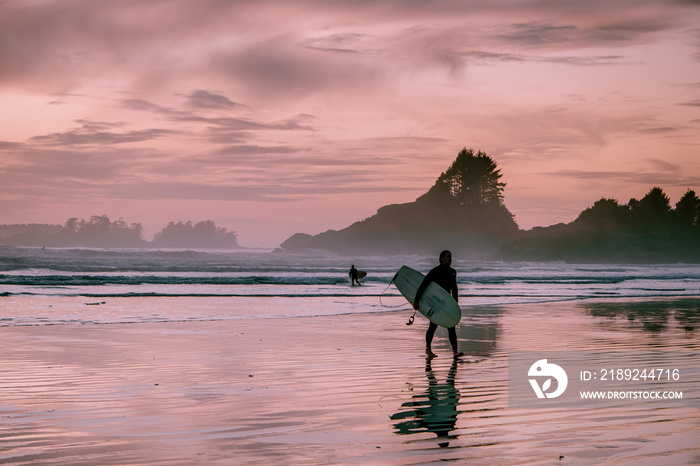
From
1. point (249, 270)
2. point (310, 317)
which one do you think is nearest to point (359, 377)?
point (310, 317)

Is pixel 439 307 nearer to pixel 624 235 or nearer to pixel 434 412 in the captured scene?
pixel 434 412

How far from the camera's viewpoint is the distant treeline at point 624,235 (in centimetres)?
12675

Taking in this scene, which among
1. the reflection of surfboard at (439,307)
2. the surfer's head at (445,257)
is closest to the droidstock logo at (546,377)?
the reflection of surfboard at (439,307)

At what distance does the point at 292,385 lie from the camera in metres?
9.41

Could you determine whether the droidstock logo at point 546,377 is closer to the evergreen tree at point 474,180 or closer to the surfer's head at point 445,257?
the surfer's head at point 445,257

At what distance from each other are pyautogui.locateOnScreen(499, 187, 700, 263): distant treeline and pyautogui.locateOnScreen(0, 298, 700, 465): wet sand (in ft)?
380

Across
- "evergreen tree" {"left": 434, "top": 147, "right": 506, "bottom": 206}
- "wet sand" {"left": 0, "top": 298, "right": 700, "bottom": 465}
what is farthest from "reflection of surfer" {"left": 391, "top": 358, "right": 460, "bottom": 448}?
"evergreen tree" {"left": 434, "top": 147, "right": 506, "bottom": 206}

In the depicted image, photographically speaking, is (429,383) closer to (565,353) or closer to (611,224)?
(565,353)

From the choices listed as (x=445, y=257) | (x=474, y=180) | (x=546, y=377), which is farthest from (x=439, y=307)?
(x=474, y=180)

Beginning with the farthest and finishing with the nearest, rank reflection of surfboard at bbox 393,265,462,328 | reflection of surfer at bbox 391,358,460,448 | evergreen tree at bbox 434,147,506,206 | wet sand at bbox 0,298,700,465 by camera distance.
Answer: evergreen tree at bbox 434,147,506,206
reflection of surfboard at bbox 393,265,462,328
reflection of surfer at bbox 391,358,460,448
wet sand at bbox 0,298,700,465

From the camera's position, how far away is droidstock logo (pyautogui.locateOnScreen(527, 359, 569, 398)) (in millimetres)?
8695

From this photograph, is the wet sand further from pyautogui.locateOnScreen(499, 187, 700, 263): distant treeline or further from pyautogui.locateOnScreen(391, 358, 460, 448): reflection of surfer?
pyautogui.locateOnScreen(499, 187, 700, 263): distant treeline

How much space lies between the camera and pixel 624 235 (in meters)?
138

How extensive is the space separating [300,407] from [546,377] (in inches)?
149
